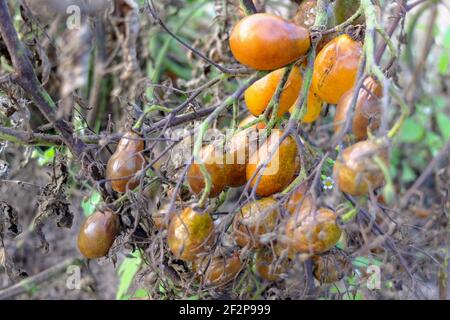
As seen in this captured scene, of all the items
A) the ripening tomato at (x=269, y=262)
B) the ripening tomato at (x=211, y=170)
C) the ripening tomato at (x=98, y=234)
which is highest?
the ripening tomato at (x=211, y=170)

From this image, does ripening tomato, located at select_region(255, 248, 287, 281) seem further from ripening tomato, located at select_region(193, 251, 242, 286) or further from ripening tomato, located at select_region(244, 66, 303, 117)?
ripening tomato, located at select_region(244, 66, 303, 117)

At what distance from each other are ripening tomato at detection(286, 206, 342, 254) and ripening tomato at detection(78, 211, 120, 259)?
0.31 meters

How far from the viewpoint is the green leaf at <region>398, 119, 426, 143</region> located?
7.90ft

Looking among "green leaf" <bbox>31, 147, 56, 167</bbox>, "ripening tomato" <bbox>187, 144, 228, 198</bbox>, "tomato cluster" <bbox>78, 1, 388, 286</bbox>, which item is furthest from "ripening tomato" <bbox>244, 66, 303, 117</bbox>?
"green leaf" <bbox>31, 147, 56, 167</bbox>

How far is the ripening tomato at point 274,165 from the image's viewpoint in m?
0.77

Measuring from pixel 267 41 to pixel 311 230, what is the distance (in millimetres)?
250

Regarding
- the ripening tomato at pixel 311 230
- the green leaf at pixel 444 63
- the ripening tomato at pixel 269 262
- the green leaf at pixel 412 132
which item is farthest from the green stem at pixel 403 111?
the green leaf at pixel 412 132

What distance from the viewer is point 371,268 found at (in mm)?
1021

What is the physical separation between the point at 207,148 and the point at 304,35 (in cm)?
20

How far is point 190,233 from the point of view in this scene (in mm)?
759

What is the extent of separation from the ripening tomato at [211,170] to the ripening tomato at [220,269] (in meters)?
0.12

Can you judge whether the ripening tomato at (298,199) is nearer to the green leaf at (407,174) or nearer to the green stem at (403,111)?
the green stem at (403,111)

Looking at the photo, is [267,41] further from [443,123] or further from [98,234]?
[443,123]

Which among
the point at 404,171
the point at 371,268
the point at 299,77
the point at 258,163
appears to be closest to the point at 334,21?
the point at 299,77
